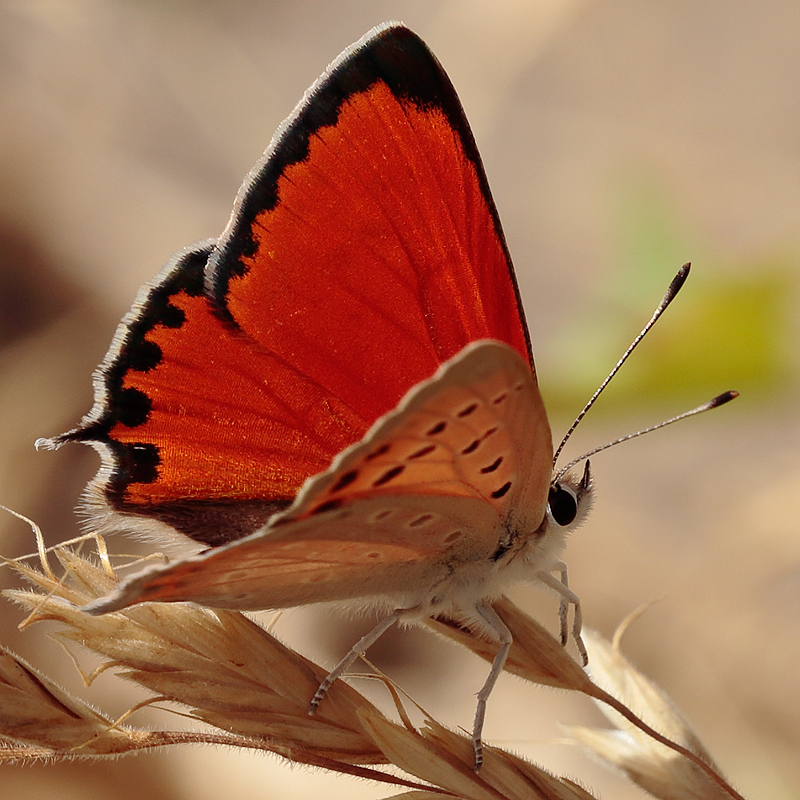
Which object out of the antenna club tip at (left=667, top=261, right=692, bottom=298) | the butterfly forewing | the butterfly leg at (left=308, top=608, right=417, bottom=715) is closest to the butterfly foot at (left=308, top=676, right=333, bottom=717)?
the butterfly leg at (left=308, top=608, right=417, bottom=715)

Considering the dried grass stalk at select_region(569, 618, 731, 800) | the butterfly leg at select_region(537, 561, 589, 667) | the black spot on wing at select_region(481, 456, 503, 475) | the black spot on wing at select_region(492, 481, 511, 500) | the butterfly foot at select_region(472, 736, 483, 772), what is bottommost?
the butterfly foot at select_region(472, 736, 483, 772)

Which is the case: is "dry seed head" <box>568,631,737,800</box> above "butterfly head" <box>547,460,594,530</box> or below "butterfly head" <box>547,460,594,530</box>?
below

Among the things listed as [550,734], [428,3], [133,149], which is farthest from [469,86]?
[550,734]

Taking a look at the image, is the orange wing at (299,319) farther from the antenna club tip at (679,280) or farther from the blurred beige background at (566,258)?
the blurred beige background at (566,258)

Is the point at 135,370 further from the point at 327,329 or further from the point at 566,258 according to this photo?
the point at 566,258

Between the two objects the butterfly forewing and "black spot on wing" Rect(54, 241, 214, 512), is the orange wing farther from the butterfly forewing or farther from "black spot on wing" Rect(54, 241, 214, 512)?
the butterfly forewing

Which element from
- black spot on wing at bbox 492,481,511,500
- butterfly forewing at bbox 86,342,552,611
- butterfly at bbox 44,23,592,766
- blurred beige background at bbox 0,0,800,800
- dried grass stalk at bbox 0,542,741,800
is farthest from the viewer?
blurred beige background at bbox 0,0,800,800

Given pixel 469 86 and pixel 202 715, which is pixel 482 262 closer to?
pixel 202 715
